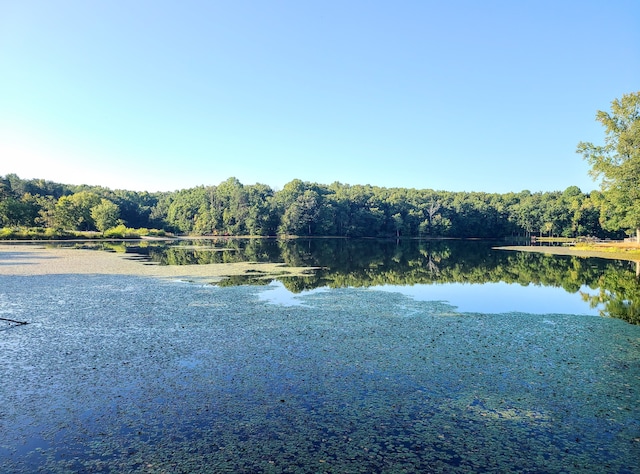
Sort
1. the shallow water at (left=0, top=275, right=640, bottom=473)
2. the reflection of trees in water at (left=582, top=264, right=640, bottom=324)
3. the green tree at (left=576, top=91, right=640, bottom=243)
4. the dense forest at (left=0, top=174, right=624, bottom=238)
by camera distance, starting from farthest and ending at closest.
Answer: the dense forest at (left=0, top=174, right=624, bottom=238), the green tree at (left=576, top=91, right=640, bottom=243), the reflection of trees in water at (left=582, top=264, right=640, bottom=324), the shallow water at (left=0, top=275, right=640, bottom=473)

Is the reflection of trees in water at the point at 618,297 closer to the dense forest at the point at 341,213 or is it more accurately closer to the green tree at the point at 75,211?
the dense forest at the point at 341,213

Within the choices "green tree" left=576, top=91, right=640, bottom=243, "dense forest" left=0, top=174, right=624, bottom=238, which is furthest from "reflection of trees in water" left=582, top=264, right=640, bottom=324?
"dense forest" left=0, top=174, right=624, bottom=238

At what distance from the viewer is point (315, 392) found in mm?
6844

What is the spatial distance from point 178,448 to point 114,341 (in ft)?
18.0

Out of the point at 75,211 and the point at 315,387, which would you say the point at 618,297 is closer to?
the point at 315,387

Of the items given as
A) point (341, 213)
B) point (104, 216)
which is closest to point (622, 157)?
point (341, 213)

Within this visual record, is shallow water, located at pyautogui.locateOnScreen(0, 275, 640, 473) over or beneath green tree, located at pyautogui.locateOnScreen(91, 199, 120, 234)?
beneath

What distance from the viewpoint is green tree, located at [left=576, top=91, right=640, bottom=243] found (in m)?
39.8

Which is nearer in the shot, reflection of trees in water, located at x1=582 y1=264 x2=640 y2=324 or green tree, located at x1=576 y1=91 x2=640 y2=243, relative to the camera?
reflection of trees in water, located at x1=582 y1=264 x2=640 y2=324

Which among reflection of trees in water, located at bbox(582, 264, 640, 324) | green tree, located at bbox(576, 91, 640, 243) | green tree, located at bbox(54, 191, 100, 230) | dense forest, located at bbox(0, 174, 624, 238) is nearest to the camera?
reflection of trees in water, located at bbox(582, 264, 640, 324)

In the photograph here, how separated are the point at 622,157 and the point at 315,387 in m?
47.1

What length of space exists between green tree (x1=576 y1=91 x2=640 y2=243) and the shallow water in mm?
35329

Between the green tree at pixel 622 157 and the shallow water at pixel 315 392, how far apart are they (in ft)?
116

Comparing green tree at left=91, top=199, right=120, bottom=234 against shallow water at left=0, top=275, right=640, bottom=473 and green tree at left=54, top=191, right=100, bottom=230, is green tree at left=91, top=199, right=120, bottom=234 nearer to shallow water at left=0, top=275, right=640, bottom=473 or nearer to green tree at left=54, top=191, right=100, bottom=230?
green tree at left=54, top=191, right=100, bottom=230
